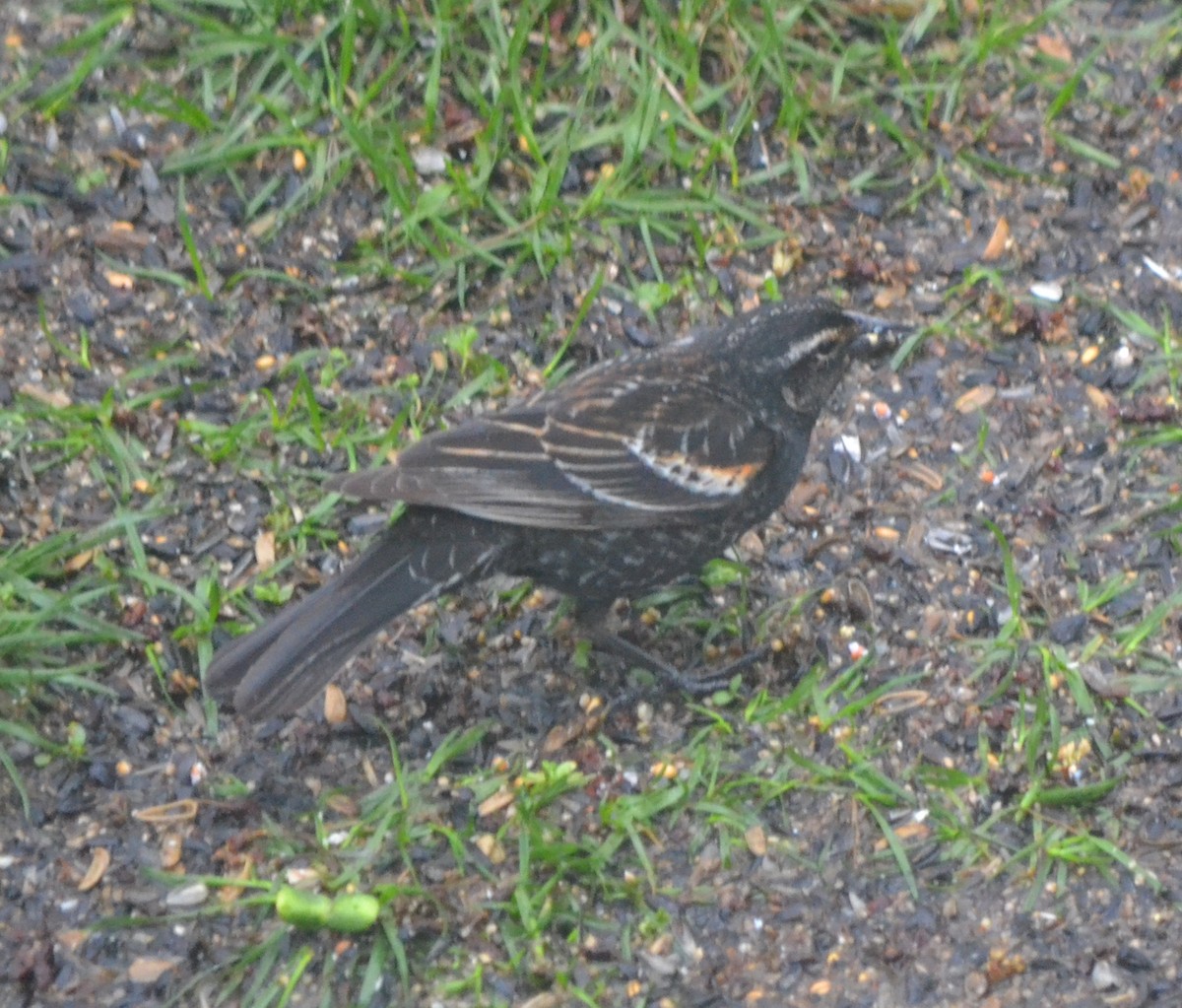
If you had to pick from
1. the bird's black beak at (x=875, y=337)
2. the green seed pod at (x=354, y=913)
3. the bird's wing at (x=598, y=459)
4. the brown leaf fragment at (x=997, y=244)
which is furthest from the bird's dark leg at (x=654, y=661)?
the brown leaf fragment at (x=997, y=244)

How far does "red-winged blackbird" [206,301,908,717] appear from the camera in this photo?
486 centimetres

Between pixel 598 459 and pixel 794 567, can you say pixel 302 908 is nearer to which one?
pixel 598 459

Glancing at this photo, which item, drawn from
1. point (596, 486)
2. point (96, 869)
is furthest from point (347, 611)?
point (96, 869)

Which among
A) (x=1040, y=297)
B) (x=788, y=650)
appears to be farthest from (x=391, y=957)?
(x=1040, y=297)

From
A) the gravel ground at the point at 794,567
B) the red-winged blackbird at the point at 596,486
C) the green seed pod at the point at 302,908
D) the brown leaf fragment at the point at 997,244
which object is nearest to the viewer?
the green seed pod at the point at 302,908

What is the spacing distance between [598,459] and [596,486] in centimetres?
8

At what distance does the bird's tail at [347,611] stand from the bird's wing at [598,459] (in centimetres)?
15

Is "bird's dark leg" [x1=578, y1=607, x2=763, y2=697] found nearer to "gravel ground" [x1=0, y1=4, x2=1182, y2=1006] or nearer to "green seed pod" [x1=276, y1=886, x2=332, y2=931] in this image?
"gravel ground" [x1=0, y1=4, x2=1182, y2=1006]

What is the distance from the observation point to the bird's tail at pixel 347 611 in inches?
187

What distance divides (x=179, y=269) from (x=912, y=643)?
9.06 feet

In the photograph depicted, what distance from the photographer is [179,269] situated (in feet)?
20.3

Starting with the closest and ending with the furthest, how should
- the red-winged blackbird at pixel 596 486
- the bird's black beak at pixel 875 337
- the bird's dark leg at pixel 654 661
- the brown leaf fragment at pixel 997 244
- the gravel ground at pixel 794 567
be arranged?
the gravel ground at pixel 794 567
the red-winged blackbird at pixel 596 486
the bird's dark leg at pixel 654 661
the bird's black beak at pixel 875 337
the brown leaf fragment at pixel 997 244

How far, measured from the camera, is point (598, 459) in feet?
16.8

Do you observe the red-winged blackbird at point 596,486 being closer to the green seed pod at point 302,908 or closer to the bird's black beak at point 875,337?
the bird's black beak at point 875,337
